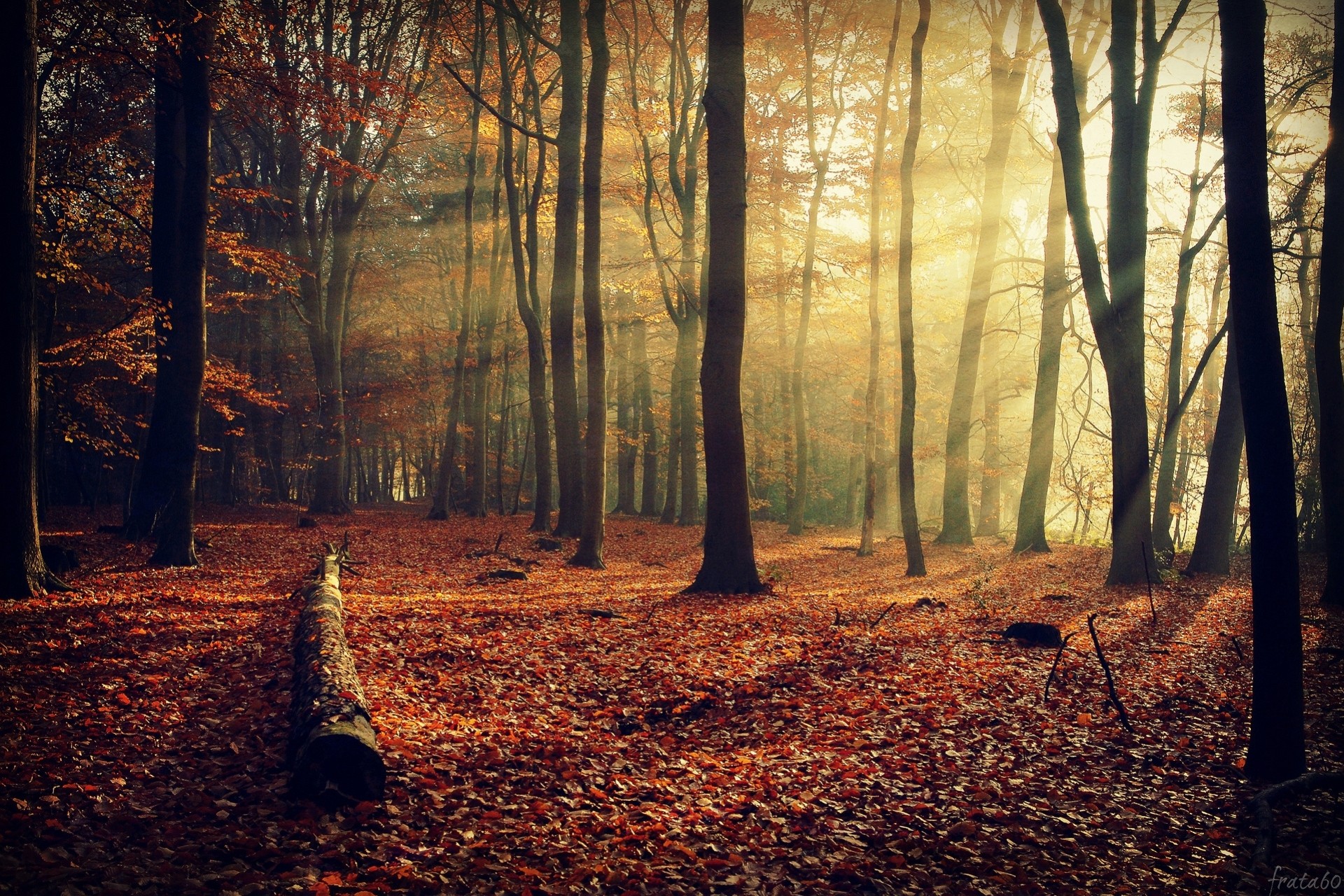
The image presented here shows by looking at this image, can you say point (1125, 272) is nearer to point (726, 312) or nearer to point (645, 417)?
point (726, 312)

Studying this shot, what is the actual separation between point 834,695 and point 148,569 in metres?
8.95

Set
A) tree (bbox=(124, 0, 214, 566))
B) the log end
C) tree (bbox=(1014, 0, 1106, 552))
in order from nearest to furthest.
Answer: the log end
tree (bbox=(124, 0, 214, 566))
tree (bbox=(1014, 0, 1106, 552))

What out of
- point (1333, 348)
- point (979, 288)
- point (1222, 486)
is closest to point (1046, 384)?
point (979, 288)

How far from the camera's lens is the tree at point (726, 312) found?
1008cm

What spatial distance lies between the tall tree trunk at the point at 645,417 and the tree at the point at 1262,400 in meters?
21.9

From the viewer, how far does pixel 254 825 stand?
3.70 m

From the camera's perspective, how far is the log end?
3898 millimetres

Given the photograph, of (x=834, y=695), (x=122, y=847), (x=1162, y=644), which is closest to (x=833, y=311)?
(x=1162, y=644)

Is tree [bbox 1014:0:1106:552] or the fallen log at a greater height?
tree [bbox 1014:0:1106:552]

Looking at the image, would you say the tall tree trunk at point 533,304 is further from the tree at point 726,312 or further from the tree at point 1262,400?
the tree at point 1262,400

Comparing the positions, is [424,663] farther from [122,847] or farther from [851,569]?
[851,569]

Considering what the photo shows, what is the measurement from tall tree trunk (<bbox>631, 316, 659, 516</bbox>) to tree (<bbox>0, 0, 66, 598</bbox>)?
19.6 meters

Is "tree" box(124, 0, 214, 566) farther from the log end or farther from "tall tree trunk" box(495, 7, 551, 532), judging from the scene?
the log end

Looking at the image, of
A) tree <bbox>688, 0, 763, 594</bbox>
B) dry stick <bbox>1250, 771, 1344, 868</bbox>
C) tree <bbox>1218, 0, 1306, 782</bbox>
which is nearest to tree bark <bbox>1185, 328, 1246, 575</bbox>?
tree <bbox>688, 0, 763, 594</bbox>
